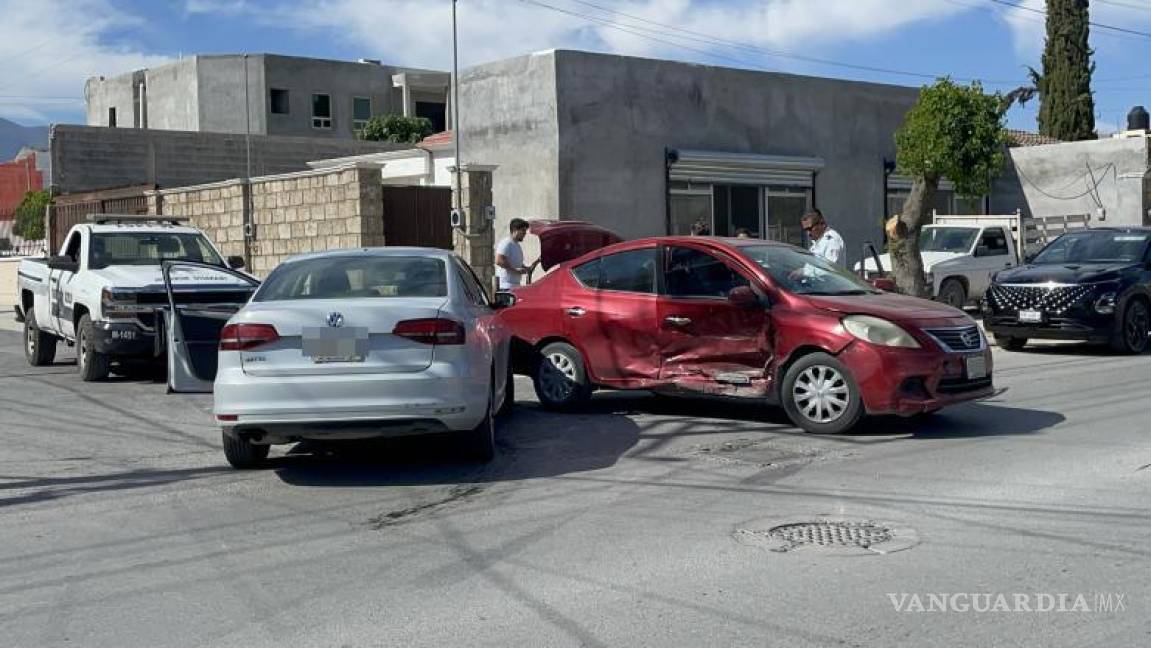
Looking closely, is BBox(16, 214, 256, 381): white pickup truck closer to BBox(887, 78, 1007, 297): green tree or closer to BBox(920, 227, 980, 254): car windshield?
BBox(887, 78, 1007, 297): green tree

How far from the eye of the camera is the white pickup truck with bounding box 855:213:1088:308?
22141 mm

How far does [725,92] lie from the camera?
85.9ft

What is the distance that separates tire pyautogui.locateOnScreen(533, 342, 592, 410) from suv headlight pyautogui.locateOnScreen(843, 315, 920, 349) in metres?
2.63

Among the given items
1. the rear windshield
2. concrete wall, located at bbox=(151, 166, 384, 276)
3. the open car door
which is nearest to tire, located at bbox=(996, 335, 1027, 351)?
concrete wall, located at bbox=(151, 166, 384, 276)

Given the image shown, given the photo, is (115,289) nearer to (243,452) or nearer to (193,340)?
(193,340)

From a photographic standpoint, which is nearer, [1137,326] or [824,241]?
[824,241]

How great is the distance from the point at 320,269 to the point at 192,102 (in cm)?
4536

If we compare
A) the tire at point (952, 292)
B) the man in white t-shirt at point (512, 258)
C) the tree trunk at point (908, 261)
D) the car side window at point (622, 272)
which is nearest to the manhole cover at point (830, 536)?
the car side window at point (622, 272)

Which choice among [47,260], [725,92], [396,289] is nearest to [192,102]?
[725,92]

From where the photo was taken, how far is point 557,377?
11.2m

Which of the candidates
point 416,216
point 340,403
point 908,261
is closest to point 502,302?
point 340,403

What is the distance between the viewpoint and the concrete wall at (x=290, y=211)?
19.8 meters

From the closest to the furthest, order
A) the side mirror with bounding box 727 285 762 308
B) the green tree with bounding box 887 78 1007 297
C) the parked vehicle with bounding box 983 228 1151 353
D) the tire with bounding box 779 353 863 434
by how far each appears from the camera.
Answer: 1. the tire with bounding box 779 353 863 434
2. the side mirror with bounding box 727 285 762 308
3. the parked vehicle with bounding box 983 228 1151 353
4. the green tree with bounding box 887 78 1007 297

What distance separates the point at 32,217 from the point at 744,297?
4631 centimetres
